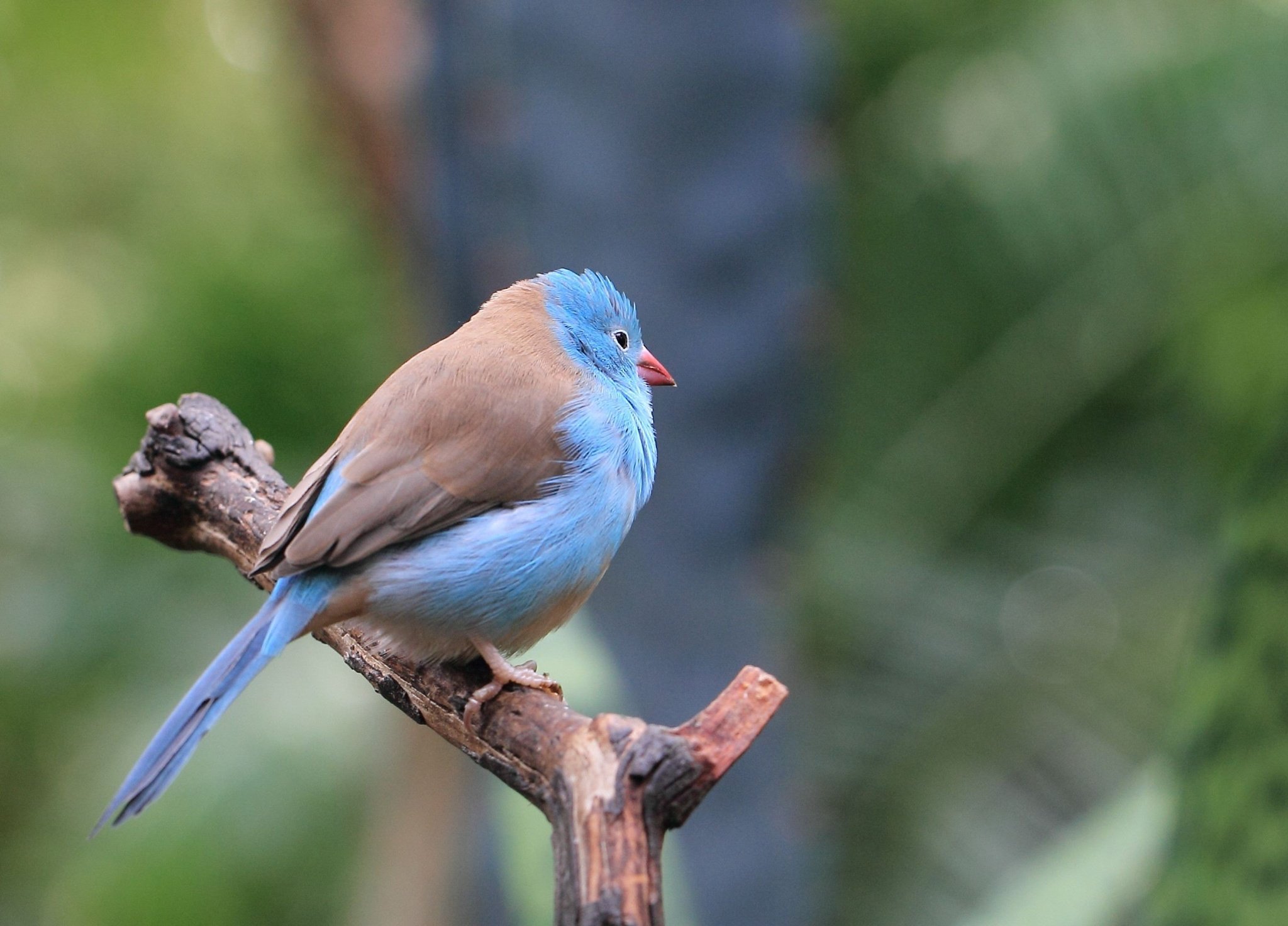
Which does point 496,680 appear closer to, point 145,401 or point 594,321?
point 594,321

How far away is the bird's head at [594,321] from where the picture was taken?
3252mm

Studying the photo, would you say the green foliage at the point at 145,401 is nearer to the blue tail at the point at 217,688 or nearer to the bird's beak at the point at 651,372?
the bird's beak at the point at 651,372

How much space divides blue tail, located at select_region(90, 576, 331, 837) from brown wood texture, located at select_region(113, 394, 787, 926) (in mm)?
365

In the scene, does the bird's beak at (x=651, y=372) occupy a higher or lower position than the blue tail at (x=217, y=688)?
higher

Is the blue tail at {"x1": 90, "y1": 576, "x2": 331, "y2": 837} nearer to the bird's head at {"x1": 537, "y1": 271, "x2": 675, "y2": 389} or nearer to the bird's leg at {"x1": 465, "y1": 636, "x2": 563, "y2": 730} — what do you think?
the bird's leg at {"x1": 465, "y1": 636, "x2": 563, "y2": 730}

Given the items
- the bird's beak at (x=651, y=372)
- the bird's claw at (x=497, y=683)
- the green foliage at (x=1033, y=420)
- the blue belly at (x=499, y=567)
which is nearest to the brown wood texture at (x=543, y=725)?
the bird's claw at (x=497, y=683)

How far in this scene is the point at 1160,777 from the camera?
2.93 meters

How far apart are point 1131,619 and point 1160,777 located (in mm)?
4383

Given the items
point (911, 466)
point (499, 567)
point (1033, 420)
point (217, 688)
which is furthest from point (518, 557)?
point (1033, 420)

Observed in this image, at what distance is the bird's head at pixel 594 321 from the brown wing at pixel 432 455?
231 mm

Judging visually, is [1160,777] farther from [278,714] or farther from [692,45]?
[278,714]

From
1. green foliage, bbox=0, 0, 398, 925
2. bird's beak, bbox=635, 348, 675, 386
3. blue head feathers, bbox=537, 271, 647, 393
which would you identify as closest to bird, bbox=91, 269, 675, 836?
blue head feathers, bbox=537, 271, 647, 393

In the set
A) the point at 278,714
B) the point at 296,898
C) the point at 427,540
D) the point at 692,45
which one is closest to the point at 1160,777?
the point at 427,540

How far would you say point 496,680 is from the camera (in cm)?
271
